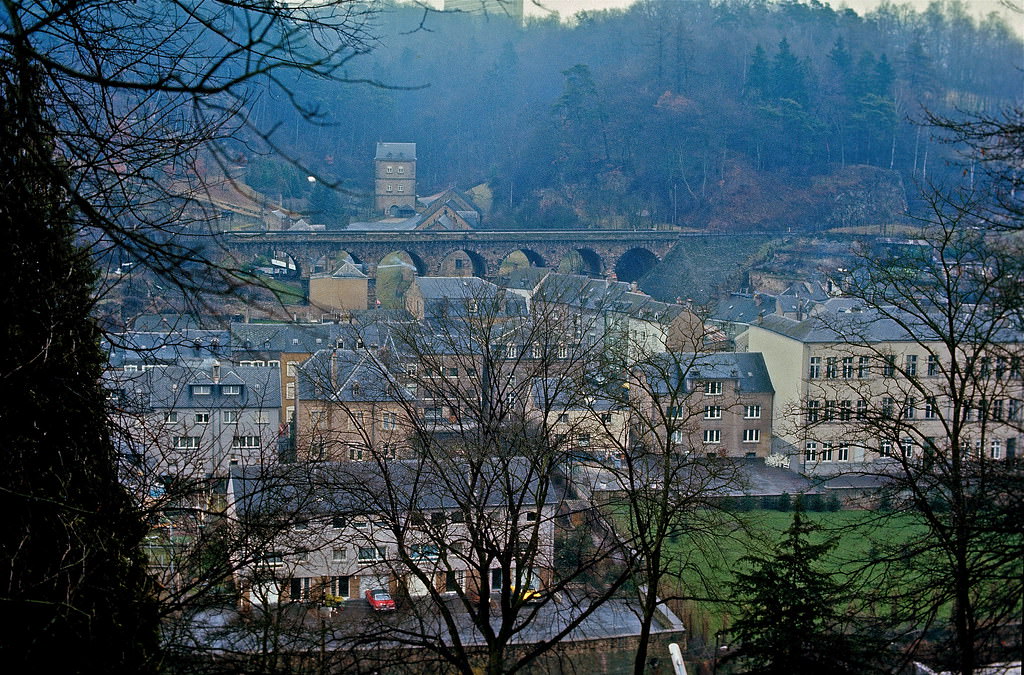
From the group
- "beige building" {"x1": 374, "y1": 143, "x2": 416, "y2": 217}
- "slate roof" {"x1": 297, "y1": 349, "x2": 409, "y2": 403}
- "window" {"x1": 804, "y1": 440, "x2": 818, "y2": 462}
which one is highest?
"beige building" {"x1": 374, "y1": 143, "x2": 416, "y2": 217}

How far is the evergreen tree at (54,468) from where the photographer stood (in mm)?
1993

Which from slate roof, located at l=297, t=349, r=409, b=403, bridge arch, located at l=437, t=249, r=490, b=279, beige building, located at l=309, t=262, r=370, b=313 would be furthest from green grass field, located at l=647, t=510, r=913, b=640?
bridge arch, located at l=437, t=249, r=490, b=279

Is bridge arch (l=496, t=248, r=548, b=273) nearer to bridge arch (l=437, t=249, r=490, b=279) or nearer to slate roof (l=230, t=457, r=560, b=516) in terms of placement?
bridge arch (l=437, t=249, r=490, b=279)

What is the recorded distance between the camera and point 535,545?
4191 millimetres

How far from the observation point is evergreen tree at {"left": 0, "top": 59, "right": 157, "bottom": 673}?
1.99 m

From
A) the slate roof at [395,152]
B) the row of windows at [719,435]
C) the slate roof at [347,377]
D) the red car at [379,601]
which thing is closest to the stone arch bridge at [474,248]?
the slate roof at [395,152]

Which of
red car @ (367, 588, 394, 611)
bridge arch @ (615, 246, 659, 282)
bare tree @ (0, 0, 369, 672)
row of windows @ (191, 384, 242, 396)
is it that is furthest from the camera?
bridge arch @ (615, 246, 659, 282)

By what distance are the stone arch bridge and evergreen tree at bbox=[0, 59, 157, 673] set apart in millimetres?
26132

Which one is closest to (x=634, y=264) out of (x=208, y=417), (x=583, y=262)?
(x=583, y=262)

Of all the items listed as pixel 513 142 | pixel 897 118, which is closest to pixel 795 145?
pixel 897 118

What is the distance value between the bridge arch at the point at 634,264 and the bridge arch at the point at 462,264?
441 centimetres

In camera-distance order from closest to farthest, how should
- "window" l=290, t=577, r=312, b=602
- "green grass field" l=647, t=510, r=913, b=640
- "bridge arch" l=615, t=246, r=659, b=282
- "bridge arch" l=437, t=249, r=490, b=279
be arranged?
"window" l=290, t=577, r=312, b=602 < "green grass field" l=647, t=510, r=913, b=640 < "bridge arch" l=437, t=249, r=490, b=279 < "bridge arch" l=615, t=246, r=659, b=282

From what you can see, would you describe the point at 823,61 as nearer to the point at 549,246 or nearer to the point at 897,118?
the point at 897,118

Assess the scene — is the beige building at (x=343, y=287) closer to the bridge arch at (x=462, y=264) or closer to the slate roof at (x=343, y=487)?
the bridge arch at (x=462, y=264)
